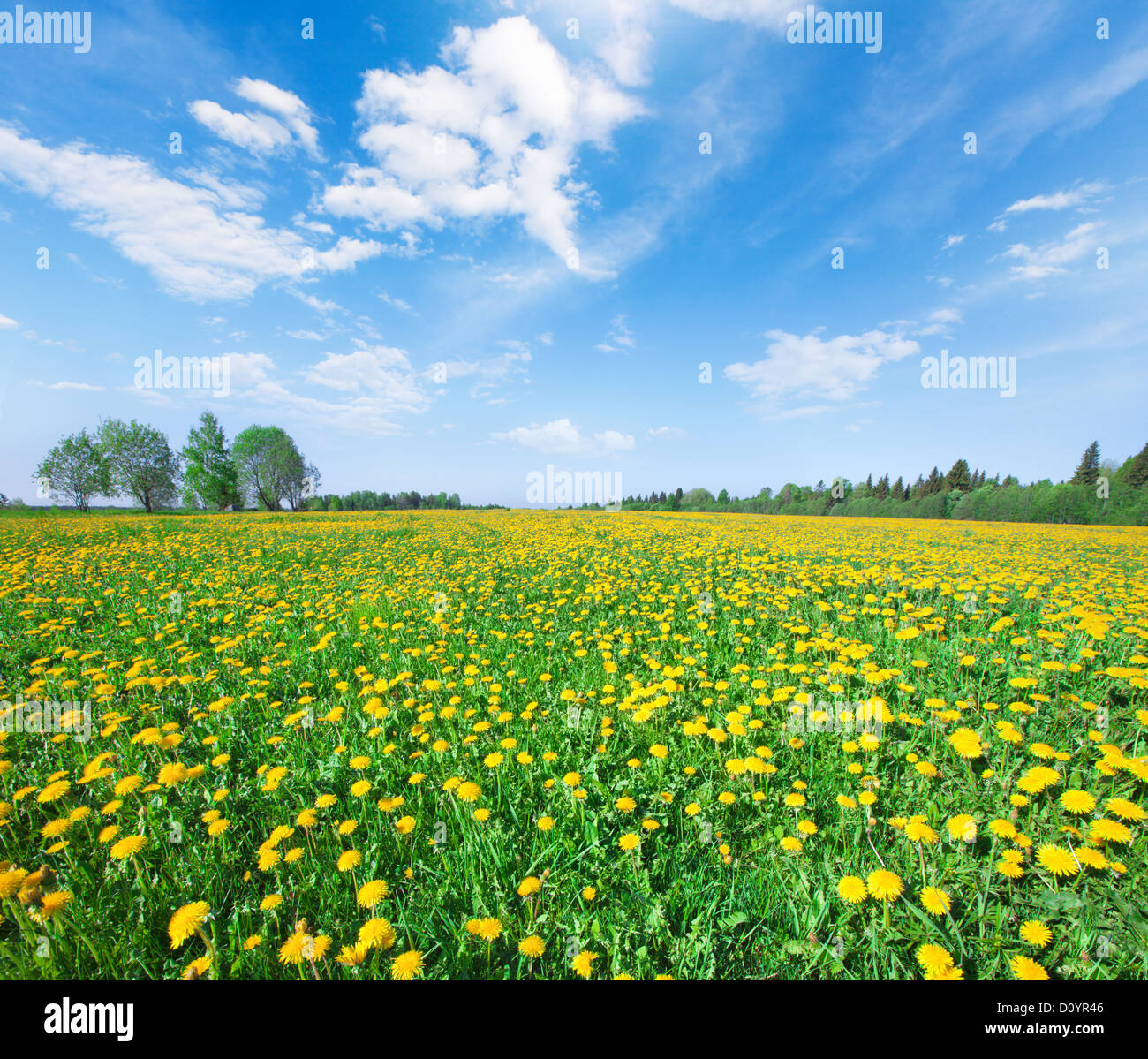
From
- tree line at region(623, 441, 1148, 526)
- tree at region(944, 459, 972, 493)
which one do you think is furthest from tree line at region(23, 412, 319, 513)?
tree at region(944, 459, 972, 493)

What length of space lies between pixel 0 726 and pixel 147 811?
196 centimetres

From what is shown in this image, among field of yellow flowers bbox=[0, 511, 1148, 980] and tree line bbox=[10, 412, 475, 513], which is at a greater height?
tree line bbox=[10, 412, 475, 513]

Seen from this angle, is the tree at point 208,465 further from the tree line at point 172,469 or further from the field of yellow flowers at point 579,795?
the field of yellow flowers at point 579,795

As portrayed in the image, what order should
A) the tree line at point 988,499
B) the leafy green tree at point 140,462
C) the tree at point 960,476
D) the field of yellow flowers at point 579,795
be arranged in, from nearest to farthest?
the field of yellow flowers at point 579,795 → the tree line at point 988,499 → the leafy green tree at point 140,462 → the tree at point 960,476

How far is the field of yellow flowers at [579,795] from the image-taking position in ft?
5.59

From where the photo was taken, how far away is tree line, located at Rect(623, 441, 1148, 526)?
39.2m

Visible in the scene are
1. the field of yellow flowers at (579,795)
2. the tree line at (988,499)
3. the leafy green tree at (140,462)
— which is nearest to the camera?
the field of yellow flowers at (579,795)

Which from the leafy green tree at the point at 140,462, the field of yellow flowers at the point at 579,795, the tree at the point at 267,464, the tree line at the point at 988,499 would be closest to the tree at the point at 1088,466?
the tree line at the point at 988,499

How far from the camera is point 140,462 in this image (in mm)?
50094

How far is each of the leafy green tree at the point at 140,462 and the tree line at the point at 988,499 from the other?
58267 millimetres

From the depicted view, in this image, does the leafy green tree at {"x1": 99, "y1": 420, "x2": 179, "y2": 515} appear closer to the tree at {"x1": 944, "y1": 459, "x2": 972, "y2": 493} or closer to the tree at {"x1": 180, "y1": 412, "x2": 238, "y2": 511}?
the tree at {"x1": 180, "y1": 412, "x2": 238, "y2": 511}

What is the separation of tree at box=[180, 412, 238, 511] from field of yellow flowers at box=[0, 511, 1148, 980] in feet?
176
